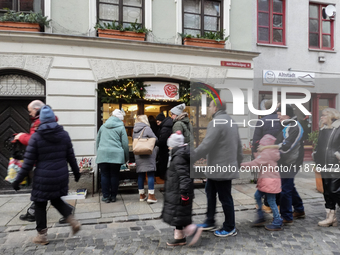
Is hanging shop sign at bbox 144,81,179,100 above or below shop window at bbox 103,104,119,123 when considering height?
above

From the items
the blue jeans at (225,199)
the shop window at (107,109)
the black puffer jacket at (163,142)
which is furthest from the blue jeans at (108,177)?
the blue jeans at (225,199)

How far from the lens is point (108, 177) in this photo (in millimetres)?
5984

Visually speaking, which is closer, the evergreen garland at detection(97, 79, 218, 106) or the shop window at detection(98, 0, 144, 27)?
the evergreen garland at detection(97, 79, 218, 106)

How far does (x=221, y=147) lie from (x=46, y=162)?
2.44m

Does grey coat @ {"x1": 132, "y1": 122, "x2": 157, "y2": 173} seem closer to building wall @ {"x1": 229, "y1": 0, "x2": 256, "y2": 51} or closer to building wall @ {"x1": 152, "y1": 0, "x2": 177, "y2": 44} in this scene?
building wall @ {"x1": 152, "y1": 0, "x2": 177, "y2": 44}

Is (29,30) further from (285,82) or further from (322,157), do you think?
(285,82)

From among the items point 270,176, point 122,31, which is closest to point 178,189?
point 270,176

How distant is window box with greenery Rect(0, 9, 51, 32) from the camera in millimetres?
6543

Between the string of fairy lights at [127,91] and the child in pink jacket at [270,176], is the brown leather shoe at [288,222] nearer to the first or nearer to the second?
the child in pink jacket at [270,176]

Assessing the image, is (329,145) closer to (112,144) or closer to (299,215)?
(299,215)

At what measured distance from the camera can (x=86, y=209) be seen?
548 centimetres

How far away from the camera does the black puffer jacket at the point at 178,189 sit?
355cm

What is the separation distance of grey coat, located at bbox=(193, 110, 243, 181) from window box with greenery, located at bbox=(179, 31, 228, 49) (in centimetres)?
438

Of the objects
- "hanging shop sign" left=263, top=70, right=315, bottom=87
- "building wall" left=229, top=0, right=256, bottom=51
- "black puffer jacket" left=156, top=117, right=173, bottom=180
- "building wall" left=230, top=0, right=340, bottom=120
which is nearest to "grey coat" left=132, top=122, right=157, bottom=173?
"black puffer jacket" left=156, top=117, right=173, bottom=180
